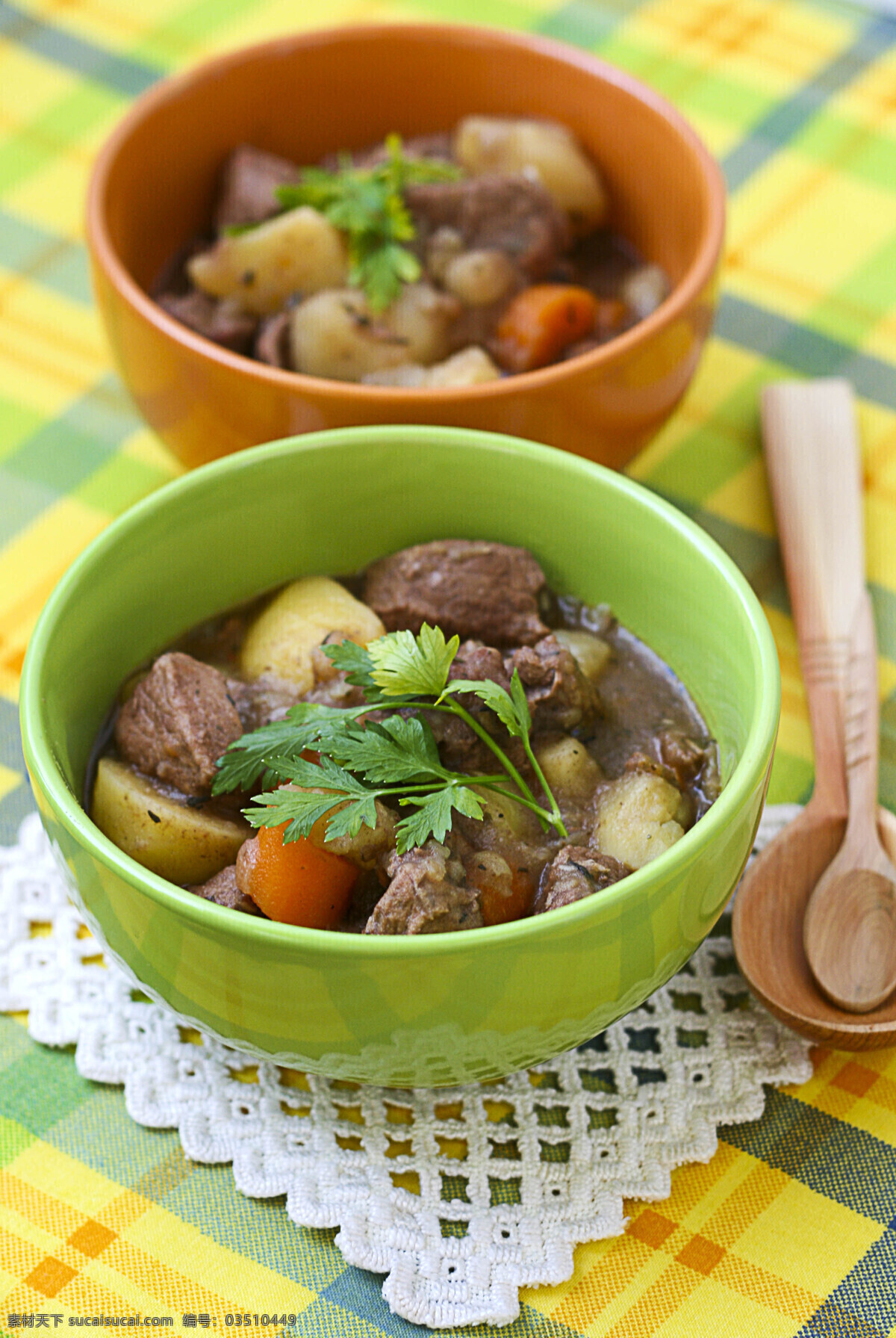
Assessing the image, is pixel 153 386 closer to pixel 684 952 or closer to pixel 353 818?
pixel 353 818

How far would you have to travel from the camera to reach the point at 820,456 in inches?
87.1

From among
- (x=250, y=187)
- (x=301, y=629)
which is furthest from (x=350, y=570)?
(x=250, y=187)

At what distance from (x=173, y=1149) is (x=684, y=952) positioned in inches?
23.7

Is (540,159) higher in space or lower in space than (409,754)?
higher

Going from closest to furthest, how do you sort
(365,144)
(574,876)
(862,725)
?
(574,876), (862,725), (365,144)

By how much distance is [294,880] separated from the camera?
1.46m

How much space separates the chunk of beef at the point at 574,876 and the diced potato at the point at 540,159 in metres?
1.36

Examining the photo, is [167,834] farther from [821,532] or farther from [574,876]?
[821,532]

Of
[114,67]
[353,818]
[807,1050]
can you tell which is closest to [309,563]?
[353,818]

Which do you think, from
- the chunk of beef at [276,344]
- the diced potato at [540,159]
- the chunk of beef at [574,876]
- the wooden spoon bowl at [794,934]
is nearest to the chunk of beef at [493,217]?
the diced potato at [540,159]

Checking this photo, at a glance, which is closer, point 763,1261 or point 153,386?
point 763,1261

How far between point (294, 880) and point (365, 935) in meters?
0.17

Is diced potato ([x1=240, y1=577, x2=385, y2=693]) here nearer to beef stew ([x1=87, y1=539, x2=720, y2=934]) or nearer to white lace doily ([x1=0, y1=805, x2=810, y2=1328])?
beef stew ([x1=87, y1=539, x2=720, y2=934])

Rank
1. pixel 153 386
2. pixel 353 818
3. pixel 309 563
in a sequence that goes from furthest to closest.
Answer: pixel 153 386, pixel 309 563, pixel 353 818
